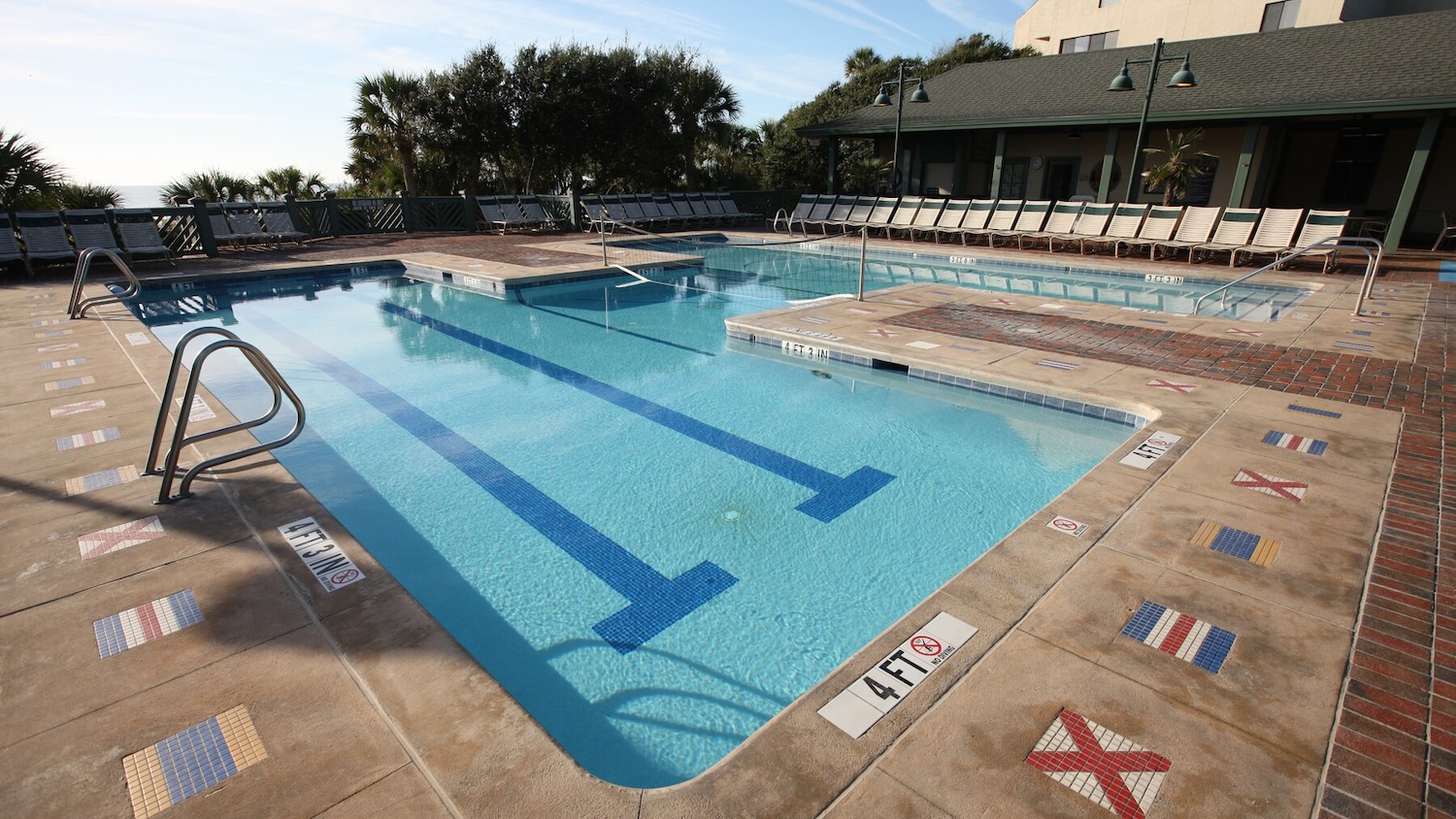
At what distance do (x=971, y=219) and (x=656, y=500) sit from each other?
1274cm

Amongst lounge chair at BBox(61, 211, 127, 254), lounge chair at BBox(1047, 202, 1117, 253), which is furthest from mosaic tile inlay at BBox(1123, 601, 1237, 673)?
lounge chair at BBox(61, 211, 127, 254)

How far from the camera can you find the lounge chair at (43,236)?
11.0 meters

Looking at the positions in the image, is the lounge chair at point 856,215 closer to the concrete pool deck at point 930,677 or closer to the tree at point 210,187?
the concrete pool deck at point 930,677

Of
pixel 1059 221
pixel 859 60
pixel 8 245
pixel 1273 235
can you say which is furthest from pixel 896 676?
pixel 859 60

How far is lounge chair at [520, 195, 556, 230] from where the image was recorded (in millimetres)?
18156

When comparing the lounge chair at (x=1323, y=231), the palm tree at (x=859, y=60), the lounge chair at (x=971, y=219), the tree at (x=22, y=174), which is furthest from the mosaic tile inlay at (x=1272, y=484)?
the palm tree at (x=859, y=60)

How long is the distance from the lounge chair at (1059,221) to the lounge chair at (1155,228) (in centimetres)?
106

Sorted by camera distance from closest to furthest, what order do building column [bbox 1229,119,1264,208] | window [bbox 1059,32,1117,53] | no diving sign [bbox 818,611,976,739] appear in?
1. no diving sign [bbox 818,611,976,739]
2. building column [bbox 1229,119,1264,208]
3. window [bbox 1059,32,1117,53]

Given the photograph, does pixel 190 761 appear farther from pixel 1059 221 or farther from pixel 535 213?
pixel 535 213

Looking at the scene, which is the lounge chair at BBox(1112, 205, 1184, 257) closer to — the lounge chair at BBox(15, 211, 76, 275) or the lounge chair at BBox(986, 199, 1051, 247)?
the lounge chair at BBox(986, 199, 1051, 247)

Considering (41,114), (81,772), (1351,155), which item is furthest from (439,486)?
(1351,155)

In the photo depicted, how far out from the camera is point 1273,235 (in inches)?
429

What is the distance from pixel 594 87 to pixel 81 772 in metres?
21.1

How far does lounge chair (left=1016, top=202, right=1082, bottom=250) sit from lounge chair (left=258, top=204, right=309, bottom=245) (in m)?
15.6
